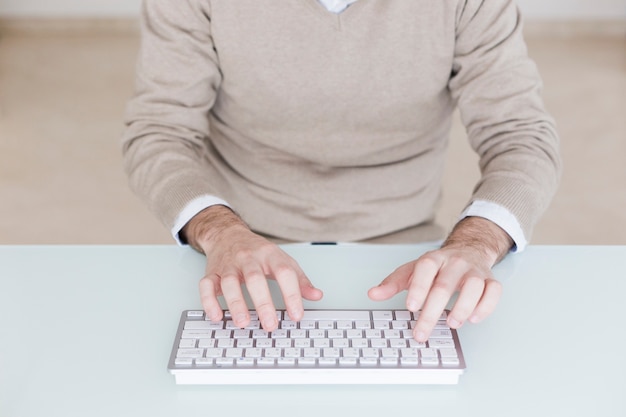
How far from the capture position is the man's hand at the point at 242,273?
0.81 meters

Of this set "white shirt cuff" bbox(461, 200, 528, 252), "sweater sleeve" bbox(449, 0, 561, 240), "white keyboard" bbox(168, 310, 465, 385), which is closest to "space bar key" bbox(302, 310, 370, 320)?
"white keyboard" bbox(168, 310, 465, 385)

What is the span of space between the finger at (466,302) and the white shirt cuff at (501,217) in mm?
181

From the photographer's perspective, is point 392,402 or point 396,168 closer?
point 392,402

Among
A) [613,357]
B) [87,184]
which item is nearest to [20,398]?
[613,357]

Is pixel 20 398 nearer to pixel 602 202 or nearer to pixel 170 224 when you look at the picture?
pixel 170 224

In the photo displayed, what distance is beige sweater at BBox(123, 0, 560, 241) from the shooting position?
1193 mm

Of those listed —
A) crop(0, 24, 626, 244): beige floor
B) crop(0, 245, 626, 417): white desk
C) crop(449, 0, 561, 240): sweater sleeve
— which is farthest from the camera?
crop(0, 24, 626, 244): beige floor

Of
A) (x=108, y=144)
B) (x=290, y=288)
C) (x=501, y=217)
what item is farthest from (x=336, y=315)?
(x=108, y=144)

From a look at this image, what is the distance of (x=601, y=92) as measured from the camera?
3.36 m

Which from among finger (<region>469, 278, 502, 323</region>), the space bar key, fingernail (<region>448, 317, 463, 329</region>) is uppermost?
finger (<region>469, 278, 502, 323</region>)

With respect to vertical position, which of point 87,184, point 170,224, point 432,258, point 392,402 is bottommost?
point 392,402

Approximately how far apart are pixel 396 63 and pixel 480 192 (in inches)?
11.2

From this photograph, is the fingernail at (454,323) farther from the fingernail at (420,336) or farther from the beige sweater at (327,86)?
the beige sweater at (327,86)

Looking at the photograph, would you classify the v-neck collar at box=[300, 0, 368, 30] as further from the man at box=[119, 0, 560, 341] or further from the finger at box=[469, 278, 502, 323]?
the finger at box=[469, 278, 502, 323]
